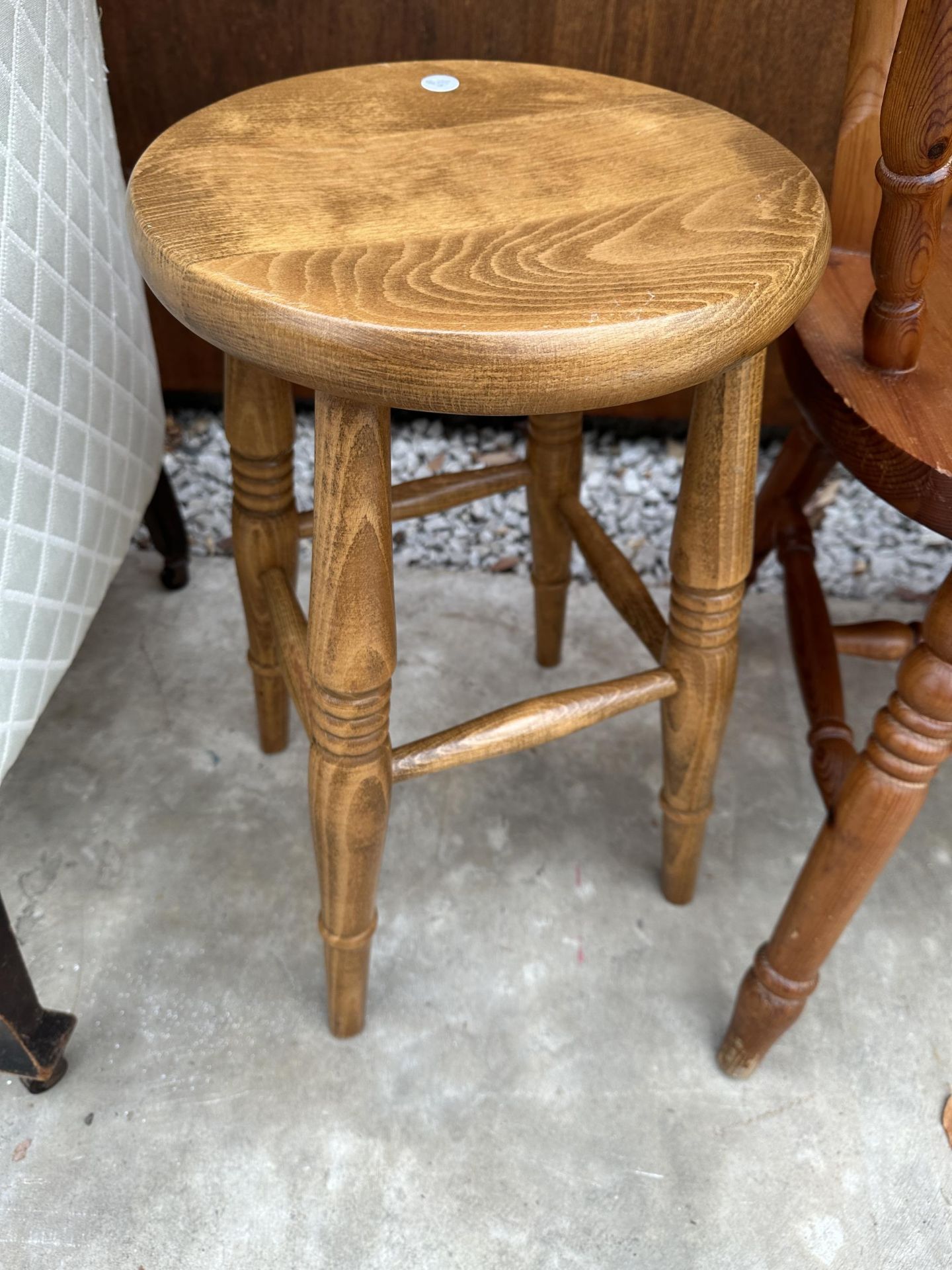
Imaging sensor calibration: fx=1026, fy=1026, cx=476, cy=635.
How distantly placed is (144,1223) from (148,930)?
0.93ft

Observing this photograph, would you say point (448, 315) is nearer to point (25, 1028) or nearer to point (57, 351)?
point (57, 351)

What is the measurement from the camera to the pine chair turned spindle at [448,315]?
1.86 feet

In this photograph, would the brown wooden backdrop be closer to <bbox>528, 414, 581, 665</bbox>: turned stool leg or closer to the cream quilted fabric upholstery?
the cream quilted fabric upholstery

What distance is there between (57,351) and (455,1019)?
721 mm

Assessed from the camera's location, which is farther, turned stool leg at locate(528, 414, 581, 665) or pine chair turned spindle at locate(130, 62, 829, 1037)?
turned stool leg at locate(528, 414, 581, 665)

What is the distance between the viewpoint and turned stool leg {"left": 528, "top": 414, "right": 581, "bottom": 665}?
111 centimetres

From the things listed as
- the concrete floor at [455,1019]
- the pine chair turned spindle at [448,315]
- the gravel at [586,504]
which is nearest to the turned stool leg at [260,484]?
the pine chair turned spindle at [448,315]

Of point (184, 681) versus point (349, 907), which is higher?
point (349, 907)

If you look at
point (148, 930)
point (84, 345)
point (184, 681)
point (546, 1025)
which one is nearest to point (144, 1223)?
point (148, 930)

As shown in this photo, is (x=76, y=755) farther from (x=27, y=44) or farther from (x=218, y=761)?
(x=27, y=44)

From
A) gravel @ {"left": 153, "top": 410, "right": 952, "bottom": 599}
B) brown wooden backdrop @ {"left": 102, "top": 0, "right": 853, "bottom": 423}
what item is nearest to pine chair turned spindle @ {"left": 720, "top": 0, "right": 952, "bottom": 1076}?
brown wooden backdrop @ {"left": 102, "top": 0, "right": 853, "bottom": 423}

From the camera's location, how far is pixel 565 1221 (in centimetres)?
86

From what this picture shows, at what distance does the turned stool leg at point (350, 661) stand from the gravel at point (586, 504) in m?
0.77

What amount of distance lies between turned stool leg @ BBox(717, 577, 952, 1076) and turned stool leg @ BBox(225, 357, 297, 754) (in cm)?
56
